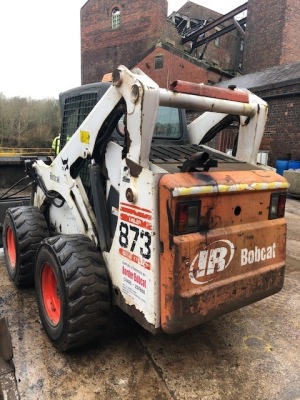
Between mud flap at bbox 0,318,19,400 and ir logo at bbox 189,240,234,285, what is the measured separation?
1.19 metres

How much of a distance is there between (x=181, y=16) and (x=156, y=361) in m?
31.1

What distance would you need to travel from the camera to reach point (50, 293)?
2893mm

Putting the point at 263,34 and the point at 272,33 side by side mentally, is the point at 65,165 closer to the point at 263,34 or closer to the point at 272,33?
the point at 272,33

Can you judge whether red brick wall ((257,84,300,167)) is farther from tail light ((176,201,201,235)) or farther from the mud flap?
the mud flap

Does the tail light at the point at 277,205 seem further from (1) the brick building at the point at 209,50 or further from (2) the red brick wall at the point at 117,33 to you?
(2) the red brick wall at the point at 117,33

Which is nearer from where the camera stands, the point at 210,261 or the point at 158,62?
the point at 210,261

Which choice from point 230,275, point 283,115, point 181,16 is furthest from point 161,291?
point 181,16

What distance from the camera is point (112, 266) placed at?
2.55 metres

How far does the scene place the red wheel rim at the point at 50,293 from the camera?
280cm

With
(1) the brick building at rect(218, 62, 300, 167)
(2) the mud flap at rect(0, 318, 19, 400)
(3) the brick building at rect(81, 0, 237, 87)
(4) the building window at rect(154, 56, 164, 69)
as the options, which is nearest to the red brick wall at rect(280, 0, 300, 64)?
(3) the brick building at rect(81, 0, 237, 87)

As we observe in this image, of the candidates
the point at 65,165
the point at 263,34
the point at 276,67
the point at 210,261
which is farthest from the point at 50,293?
the point at 263,34

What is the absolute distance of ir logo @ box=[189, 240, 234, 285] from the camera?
84.6 inches

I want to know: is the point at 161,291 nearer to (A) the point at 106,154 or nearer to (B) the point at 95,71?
(A) the point at 106,154

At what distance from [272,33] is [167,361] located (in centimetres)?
2365
